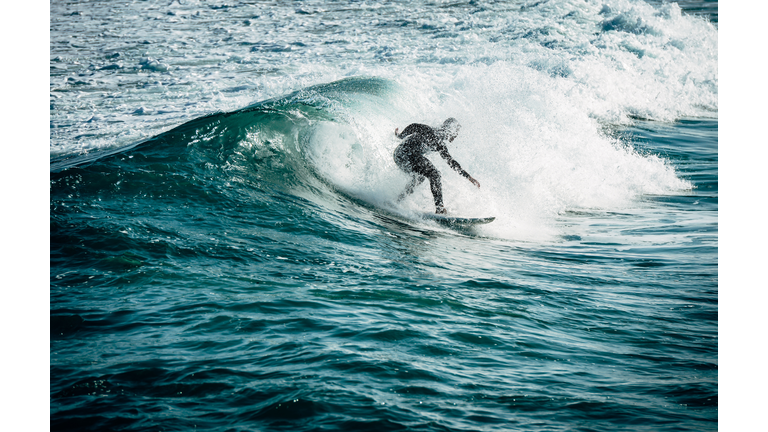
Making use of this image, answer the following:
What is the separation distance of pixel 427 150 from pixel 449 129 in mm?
493

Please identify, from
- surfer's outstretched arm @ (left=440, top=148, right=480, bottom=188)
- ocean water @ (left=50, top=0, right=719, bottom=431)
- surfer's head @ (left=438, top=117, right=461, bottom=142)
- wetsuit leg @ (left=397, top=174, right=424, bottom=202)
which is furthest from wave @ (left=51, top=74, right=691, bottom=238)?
surfer's head @ (left=438, top=117, right=461, bottom=142)

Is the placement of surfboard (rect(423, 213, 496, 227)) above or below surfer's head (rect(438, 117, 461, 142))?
below

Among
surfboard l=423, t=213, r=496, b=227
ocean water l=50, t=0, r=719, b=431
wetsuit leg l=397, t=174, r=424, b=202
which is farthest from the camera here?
wetsuit leg l=397, t=174, r=424, b=202

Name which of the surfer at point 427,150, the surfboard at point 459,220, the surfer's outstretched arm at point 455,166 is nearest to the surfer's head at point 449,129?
the surfer at point 427,150

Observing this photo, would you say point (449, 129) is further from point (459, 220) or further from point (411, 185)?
point (459, 220)

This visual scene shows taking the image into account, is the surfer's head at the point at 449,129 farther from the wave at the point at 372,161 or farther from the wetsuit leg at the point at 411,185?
the wave at the point at 372,161

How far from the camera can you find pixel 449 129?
9.48 metres

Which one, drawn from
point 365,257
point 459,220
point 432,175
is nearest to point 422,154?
point 432,175

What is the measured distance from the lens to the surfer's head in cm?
943

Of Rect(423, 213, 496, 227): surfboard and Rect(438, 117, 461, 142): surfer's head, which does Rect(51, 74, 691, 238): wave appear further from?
Rect(438, 117, 461, 142): surfer's head

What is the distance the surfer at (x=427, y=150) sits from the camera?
31.0 ft

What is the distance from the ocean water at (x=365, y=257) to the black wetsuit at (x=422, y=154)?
2.16 feet
